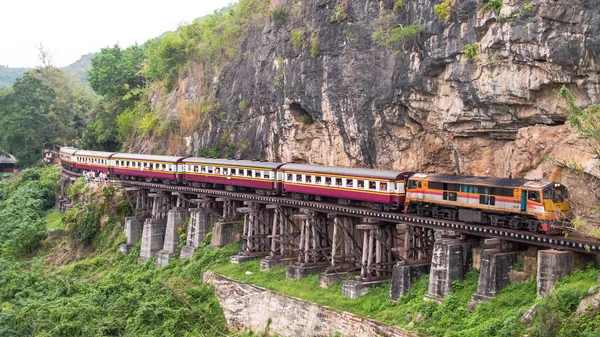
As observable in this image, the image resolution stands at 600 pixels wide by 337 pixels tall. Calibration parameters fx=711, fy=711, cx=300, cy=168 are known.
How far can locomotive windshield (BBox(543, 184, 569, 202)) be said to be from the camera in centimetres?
2505

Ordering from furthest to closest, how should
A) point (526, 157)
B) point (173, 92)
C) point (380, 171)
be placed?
point (173, 92)
point (380, 171)
point (526, 157)

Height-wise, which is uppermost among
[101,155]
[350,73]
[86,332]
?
[350,73]

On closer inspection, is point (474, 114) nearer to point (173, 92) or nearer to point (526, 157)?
point (526, 157)

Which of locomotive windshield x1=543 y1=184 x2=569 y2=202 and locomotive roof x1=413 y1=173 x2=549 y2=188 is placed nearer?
locomotive windshield x1=543 y1=184 x2=569 y2=202

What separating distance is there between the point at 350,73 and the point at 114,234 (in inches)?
930

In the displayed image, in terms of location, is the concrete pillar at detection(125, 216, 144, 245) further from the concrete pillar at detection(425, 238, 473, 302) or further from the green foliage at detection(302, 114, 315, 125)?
the concrete pillar at detection(425, 238, 473, 302)

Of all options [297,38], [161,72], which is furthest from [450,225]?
[161,72]

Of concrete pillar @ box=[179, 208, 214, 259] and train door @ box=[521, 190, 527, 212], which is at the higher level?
train door @ box=[521, 190, 527, 212]

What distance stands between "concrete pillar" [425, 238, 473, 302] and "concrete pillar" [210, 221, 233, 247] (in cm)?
1677

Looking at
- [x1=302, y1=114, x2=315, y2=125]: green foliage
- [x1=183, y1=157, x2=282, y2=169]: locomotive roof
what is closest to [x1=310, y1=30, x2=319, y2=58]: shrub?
[x1=302, y1=114, x2=315, y2=125]: green foliage

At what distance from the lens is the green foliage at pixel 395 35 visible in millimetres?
32188

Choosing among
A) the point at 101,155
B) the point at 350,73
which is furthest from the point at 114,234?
the point at 350,73

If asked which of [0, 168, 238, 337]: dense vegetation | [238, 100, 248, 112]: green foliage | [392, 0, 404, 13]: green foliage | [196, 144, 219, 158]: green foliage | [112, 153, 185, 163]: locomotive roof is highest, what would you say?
[392, 0, 404, 13]: green foliage

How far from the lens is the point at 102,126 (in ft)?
234
